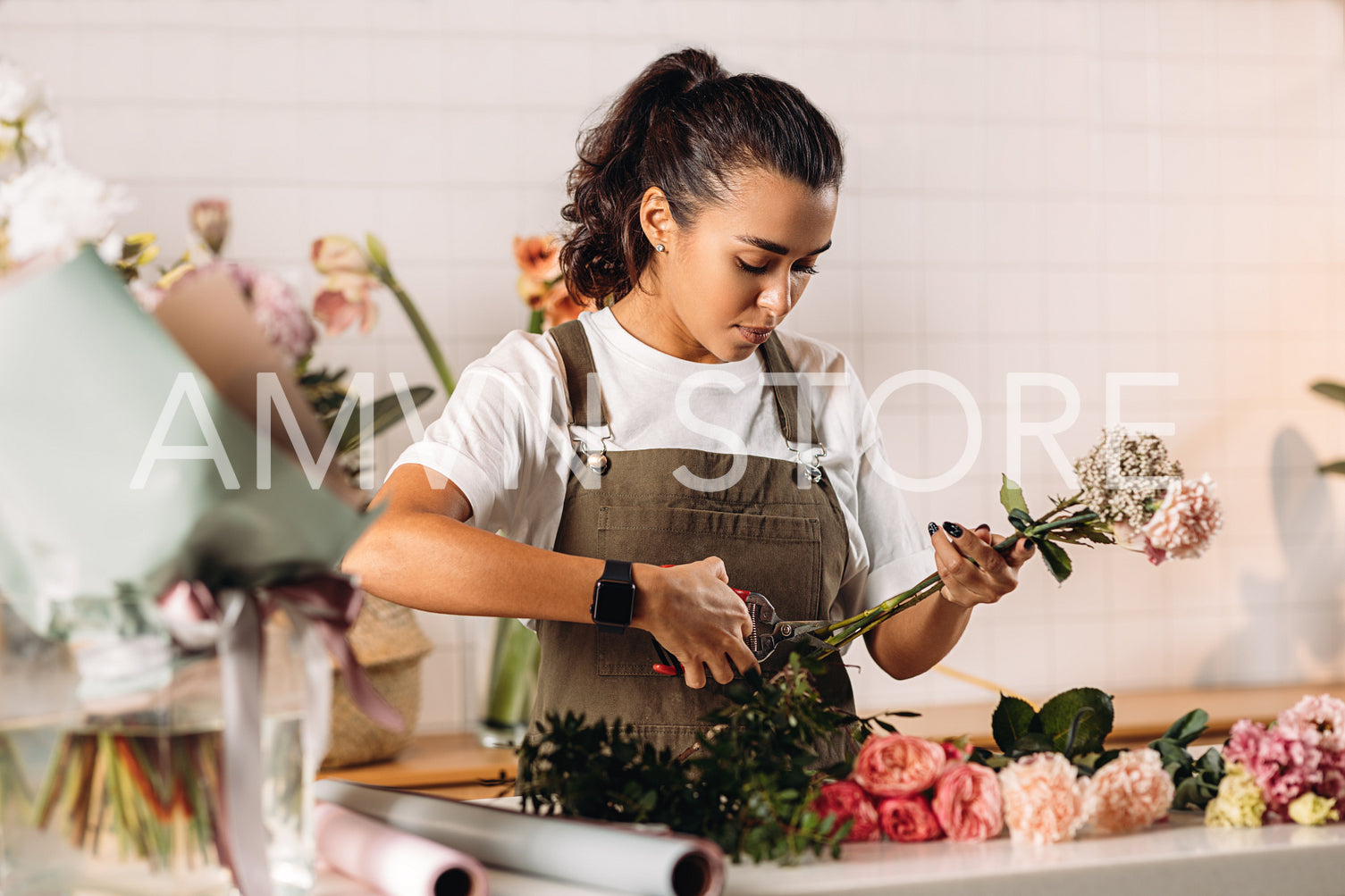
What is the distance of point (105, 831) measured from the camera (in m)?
0.60

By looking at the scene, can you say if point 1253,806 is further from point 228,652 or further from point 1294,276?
point 1294,276

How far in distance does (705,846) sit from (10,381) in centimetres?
45

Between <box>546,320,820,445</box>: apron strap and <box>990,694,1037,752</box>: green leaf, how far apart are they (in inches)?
23.2

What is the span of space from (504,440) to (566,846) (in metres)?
0.66

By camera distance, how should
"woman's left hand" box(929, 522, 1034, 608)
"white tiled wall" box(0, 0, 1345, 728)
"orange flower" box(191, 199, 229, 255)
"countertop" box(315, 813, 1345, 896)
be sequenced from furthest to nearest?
"white tiled wall" box(0, 0, 1345, 728), "orange flower" box(191, 199, 229, 255), "woman's left hand" box(929, 522, 1034, 608), "countertop" box(315, 813, 1345, 896)

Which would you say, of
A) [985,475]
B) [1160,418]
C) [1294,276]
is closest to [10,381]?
[985,475]

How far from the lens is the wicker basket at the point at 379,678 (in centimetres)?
196

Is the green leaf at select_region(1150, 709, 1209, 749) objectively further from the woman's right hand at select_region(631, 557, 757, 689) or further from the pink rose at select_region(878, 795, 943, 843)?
the woman's right hand at select_region(631, 557, 757, 689)

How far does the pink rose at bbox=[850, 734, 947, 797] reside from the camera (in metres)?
0.80

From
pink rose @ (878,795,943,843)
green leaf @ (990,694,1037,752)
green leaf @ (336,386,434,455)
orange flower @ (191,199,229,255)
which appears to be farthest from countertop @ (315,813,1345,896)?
orange flower @ (191,199,229,255)

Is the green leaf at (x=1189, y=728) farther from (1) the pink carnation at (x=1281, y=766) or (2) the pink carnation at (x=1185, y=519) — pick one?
(2) the pink carnation at (x=1185, y=519)

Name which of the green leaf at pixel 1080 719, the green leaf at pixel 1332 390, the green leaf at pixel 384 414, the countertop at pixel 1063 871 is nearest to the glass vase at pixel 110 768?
the countertop at pixel 1063 871

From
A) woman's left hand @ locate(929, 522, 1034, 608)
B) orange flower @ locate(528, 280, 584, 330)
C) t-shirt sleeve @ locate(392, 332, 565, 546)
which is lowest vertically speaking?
woman's left hand @ locate(929, 522, 1034, 608)

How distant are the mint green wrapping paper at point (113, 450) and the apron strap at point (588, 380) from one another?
77 centimetres
